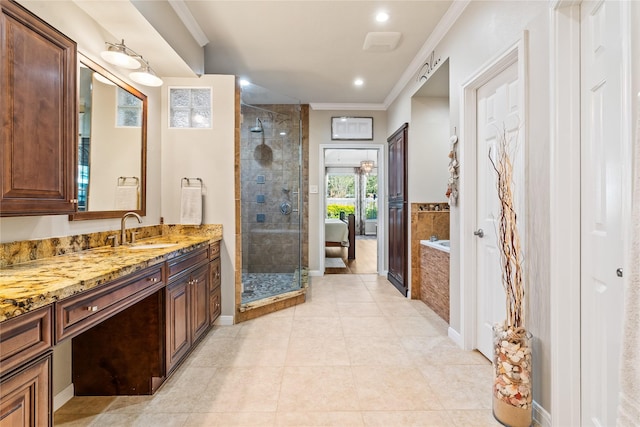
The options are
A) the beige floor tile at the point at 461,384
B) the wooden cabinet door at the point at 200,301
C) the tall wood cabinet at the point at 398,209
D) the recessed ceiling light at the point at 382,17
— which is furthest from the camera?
the tall wood cabinet at the point at 398,209

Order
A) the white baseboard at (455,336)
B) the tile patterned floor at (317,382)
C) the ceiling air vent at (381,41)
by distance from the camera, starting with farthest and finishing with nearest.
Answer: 1. the ceiling air vent at (381,41)
2. the white baseboard at (455,336)
3. the tile patterned floor at (317,382)

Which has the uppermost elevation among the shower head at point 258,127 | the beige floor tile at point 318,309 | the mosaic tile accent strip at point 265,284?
the shower head at point 258,127

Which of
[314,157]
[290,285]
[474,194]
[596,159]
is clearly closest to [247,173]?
[314,157]

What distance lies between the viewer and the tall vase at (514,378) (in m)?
1.50

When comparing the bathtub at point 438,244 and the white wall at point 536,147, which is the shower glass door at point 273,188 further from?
the white wall at point 536,147

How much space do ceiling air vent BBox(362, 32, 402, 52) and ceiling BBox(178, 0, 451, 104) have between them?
4cm

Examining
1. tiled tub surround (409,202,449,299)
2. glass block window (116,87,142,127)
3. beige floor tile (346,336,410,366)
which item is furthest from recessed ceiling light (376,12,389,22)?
beige floor tile (346,336,410,366)

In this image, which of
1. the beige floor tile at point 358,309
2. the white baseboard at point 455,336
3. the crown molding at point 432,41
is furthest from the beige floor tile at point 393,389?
the crown molding at point 432,41

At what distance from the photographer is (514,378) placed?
59.1 inches

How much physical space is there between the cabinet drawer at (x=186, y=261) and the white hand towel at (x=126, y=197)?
63 centimetres

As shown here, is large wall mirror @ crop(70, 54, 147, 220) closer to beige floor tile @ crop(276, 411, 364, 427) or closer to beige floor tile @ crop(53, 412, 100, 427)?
beige floor tile @ crop(53, 412, 100, 427)

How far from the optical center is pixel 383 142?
488 centimetres

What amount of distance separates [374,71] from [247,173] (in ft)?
6.84

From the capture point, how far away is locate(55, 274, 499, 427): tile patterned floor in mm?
1610
